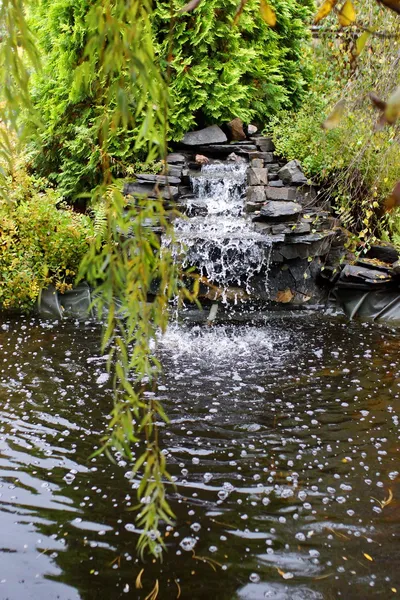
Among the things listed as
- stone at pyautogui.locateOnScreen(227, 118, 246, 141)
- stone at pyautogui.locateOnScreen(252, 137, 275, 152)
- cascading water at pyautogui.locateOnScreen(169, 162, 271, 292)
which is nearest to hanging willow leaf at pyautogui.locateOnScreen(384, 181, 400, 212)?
cascading water at pyautogui.locateOnScreen(169, 162, 271, 292)

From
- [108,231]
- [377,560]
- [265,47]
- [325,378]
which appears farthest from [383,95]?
[265,47]

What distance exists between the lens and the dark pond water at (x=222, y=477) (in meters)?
2.61

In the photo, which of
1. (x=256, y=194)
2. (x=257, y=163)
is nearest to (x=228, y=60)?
(x=257, y=163)

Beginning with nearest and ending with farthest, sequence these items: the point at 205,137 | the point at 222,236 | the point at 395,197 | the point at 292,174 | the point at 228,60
A: the point at 395,197, the point at 222,236, the point at 292,174, the point at 205,137, the point at 228,60

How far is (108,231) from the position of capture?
148 centimetres

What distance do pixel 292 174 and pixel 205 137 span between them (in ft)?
5.18

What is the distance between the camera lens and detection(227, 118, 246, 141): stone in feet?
27.6

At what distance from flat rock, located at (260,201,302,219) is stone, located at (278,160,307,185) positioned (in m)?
0.56

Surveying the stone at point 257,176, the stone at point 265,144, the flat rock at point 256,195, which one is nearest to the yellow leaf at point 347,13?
the flat rock at point 256,195

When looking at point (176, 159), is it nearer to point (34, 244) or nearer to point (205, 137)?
point (205, 137)

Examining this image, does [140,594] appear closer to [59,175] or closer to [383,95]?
[383,95]

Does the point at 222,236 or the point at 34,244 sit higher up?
the point at 222,236

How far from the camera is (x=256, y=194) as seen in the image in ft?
23.4

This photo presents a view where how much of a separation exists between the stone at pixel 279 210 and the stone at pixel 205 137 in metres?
1.82
